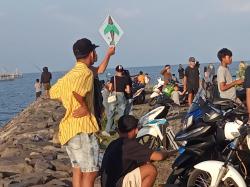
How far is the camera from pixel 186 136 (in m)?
6.24

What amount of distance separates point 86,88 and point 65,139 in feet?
1.90

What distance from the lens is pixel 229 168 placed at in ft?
18.9

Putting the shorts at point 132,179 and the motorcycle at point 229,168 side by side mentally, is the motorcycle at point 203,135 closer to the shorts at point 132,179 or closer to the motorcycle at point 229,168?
the motorcycle at point 229,168

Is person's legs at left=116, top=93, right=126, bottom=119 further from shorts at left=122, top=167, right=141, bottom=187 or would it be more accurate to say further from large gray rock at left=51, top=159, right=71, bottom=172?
shorts at left=122, top=167, right=141, bottom=187

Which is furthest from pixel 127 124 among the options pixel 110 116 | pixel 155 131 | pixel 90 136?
pixel 110 116

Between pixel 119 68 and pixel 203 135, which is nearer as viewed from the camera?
pixel 203 135

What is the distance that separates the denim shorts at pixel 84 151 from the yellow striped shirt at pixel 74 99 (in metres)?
0.06

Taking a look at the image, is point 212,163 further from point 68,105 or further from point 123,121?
point 68,105

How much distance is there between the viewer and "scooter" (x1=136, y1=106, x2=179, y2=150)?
8828 millimetres

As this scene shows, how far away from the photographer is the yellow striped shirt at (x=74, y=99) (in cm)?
548

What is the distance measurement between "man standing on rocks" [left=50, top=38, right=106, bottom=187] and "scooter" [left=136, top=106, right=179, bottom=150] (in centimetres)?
330

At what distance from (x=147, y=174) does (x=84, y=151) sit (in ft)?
2.52

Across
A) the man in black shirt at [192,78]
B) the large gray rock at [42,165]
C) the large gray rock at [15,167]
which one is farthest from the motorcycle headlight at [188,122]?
the man in black shirt at [192,78]

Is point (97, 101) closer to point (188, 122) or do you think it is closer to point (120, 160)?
point (120, 160)
